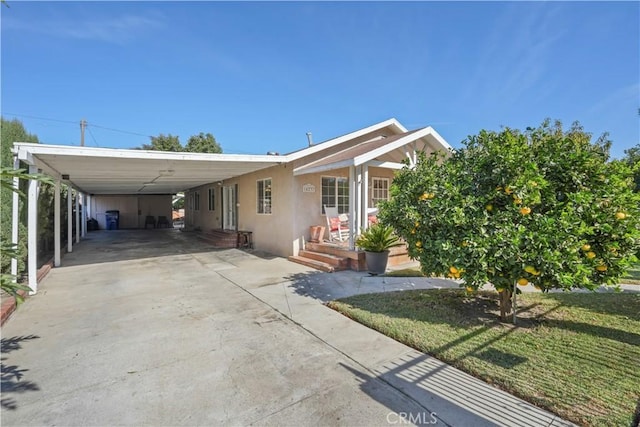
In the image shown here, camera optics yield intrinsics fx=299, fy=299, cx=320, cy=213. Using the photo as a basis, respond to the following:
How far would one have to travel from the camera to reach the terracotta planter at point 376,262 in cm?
720

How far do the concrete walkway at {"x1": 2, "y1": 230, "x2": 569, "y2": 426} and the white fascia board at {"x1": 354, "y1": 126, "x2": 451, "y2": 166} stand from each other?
3.53m

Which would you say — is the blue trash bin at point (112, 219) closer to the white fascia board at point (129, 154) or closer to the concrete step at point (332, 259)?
the white fascia board at point (129, 154)

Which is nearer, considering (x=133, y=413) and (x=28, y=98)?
(x=133, y=413)

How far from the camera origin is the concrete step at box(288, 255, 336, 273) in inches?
302

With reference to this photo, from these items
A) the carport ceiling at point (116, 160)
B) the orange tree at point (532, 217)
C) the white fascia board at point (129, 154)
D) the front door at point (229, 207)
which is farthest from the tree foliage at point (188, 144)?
→ the orange tree at point (532, 217)

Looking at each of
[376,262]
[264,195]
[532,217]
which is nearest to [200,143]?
[264,195]

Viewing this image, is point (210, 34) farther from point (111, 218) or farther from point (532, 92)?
point (111, 218)

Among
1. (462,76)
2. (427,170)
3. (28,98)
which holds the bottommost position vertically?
(427,170)

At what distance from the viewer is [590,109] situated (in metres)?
12.7

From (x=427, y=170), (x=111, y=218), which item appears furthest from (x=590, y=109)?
(x=111, y=218)

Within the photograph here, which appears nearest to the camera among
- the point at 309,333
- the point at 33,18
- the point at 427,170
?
the point at 309,333

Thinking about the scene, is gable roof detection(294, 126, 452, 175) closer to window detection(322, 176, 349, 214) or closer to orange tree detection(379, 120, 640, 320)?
window detection(322, 176, 349, 214)

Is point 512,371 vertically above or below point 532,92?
below

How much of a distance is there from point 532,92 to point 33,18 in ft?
53.8
